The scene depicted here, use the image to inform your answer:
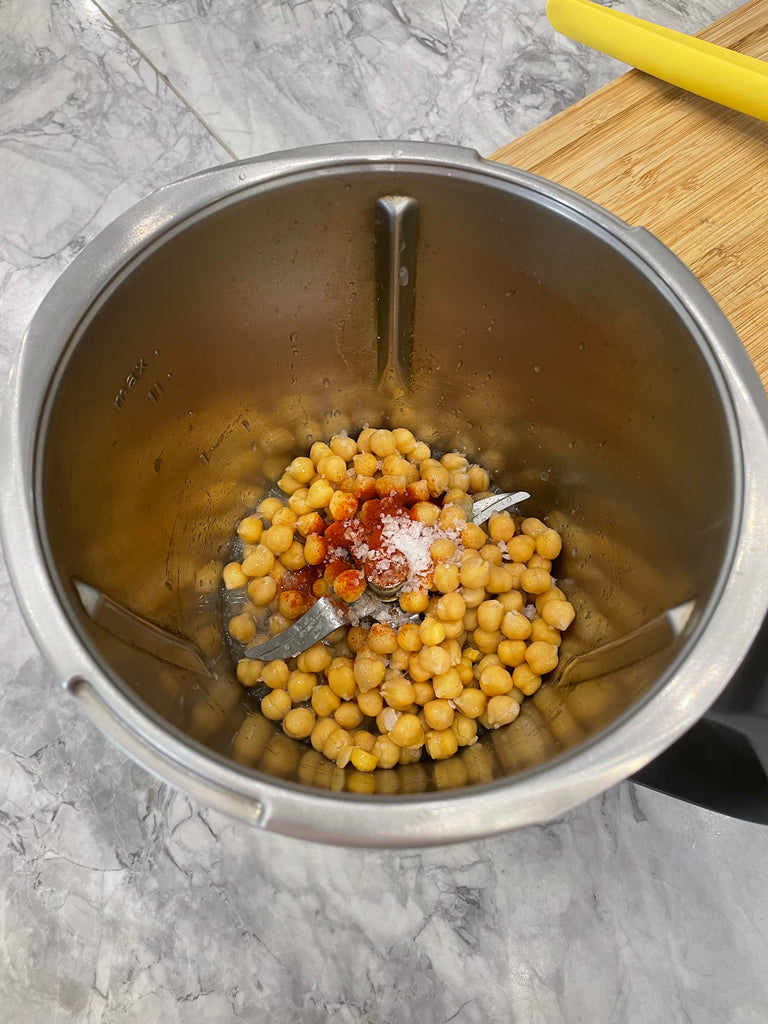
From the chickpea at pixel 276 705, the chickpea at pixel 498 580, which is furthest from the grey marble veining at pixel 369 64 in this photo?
the chickpea at pixel 276 705

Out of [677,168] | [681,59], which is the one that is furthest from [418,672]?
[681,59]

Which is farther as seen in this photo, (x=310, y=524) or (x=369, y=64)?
(x=369, y=64)

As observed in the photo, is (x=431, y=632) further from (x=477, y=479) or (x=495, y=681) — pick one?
(x=477, y=479)

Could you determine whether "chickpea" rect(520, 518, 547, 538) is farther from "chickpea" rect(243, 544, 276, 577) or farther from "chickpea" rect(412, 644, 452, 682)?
"chickpea" rect(243, 544, 276, 577)

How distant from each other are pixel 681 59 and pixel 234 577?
106 cm

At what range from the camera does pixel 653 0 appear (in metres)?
1.64

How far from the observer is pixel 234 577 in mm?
1161

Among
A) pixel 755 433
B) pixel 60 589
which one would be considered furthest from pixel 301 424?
pixel 755 433

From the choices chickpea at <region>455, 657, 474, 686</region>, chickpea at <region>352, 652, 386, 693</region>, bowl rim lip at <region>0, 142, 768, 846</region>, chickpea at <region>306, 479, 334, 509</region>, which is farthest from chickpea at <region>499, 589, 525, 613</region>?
bowl rim lip at <region>0, 142, 768, 846</region>

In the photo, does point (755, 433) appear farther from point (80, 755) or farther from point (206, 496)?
point (80, 755)

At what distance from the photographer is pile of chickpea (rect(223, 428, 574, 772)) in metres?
1.03

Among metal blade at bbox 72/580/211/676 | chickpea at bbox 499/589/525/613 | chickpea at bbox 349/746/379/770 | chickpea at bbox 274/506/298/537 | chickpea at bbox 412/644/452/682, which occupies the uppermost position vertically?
metal blade at bbox 72/580/211/676

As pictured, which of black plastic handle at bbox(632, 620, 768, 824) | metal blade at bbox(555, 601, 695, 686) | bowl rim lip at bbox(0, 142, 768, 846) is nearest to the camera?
bowl rim lip at bbox(0, 142, 768, 846)

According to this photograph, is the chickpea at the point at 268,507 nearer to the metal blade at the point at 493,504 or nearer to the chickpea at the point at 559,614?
the metal blade at the point at 493,504
